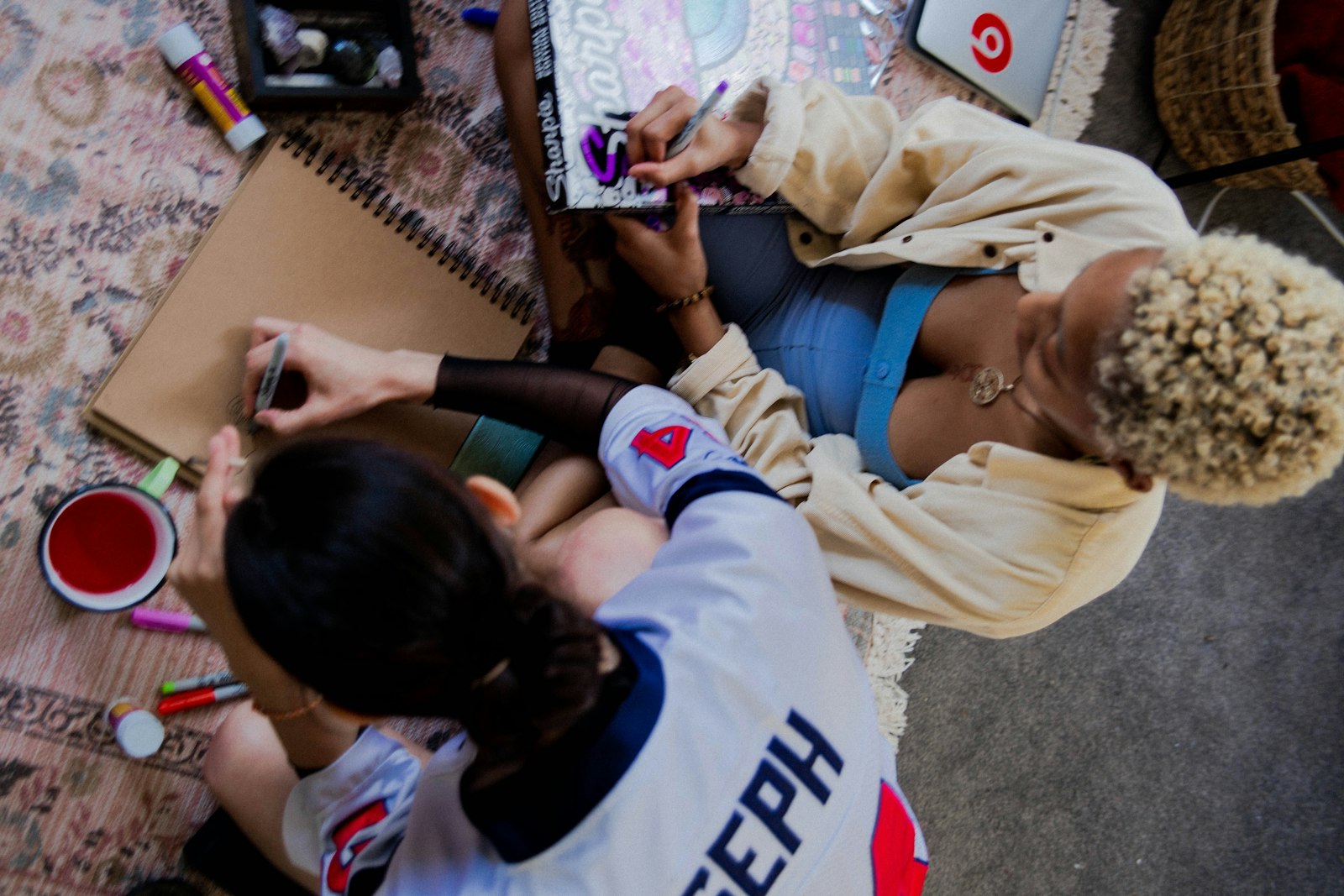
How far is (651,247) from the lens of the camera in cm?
98

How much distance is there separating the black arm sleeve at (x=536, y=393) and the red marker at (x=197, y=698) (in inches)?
15.7

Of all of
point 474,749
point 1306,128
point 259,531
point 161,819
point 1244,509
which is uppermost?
point 259,531

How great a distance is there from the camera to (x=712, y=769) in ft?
1.90

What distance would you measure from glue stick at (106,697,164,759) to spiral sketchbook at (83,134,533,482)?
10.1 inches

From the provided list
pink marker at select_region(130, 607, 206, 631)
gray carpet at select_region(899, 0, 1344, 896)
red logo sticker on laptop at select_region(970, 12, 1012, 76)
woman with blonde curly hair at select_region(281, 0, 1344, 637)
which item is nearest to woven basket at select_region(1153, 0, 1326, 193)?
gray carpet at select_region(899, 0, 1344, 896)

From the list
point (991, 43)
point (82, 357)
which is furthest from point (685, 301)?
point (991, 43)

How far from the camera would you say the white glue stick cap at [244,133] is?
3.22 feet

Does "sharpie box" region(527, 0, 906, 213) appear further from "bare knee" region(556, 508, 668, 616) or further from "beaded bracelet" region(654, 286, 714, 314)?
"bare knee" region(556, 508, 668, 616)

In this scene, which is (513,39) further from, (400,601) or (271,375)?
(400,601)

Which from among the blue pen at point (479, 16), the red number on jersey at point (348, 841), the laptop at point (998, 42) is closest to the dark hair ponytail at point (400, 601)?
the red number on jersey at point (348, 841)

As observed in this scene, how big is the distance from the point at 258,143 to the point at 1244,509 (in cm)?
166

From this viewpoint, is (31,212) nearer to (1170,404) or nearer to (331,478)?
(331,478)

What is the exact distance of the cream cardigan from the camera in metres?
0.81

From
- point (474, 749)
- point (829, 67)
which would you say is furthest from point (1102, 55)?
point (474, 749)
